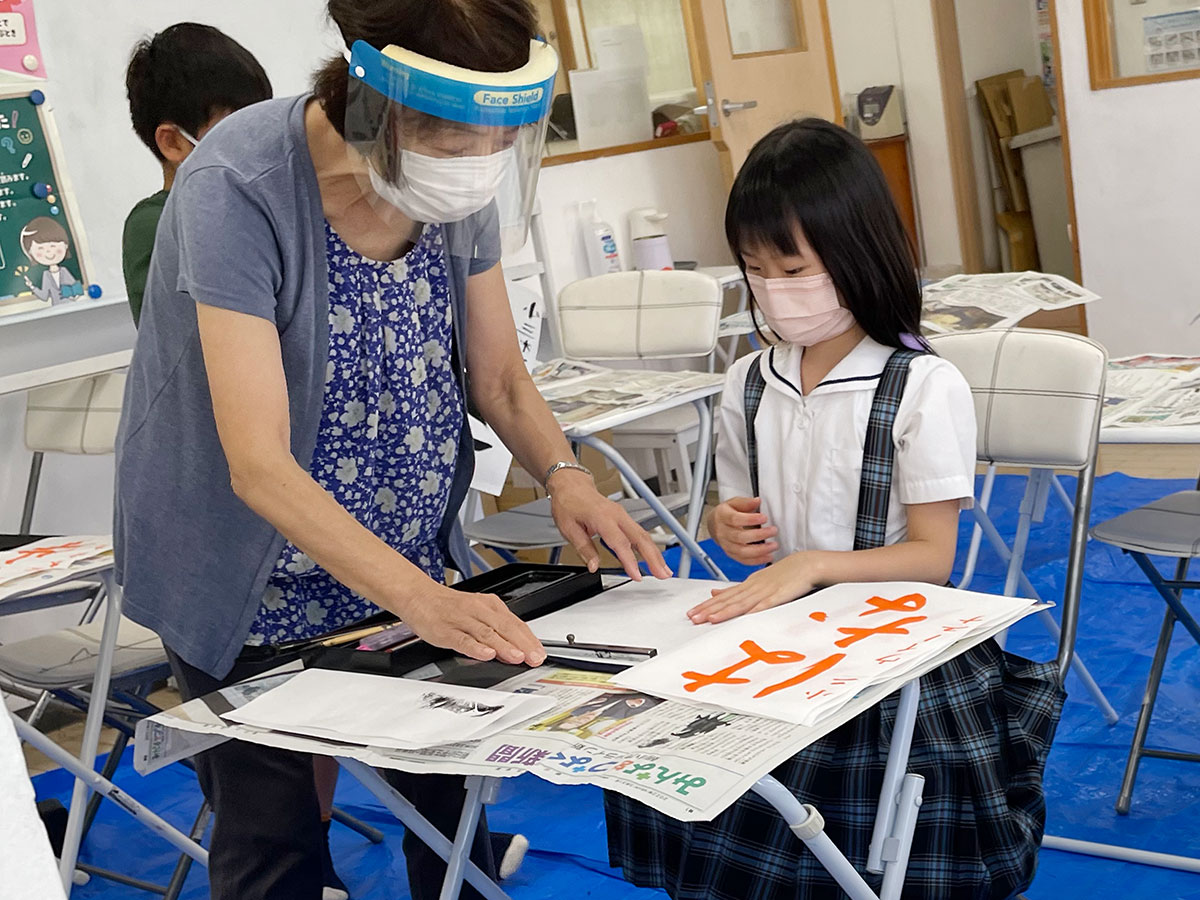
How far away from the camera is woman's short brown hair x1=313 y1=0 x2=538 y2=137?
3.56 ft

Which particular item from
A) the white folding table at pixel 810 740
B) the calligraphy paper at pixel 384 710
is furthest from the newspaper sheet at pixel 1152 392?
the calligraphy paper at pixel 384 710

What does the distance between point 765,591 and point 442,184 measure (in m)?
0.51

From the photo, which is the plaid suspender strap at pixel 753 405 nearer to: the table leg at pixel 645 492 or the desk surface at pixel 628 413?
the desk surface at pixel 628 413

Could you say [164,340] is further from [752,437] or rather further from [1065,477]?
[1065,477]

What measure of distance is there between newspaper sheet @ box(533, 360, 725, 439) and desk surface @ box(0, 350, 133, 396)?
107 cm

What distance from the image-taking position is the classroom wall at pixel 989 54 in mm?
6402

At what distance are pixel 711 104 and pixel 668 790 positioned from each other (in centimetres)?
416

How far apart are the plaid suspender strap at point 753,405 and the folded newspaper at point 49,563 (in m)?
1.07

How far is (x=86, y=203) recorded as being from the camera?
11.2ft

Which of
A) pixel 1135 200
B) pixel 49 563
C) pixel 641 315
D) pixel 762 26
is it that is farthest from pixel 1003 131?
pixel 49 563

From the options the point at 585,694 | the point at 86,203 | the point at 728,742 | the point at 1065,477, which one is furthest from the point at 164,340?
the point at 1065,477

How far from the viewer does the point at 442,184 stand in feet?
3.92

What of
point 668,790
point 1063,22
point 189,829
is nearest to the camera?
point 668,790

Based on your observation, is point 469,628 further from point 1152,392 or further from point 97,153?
point 97,153
